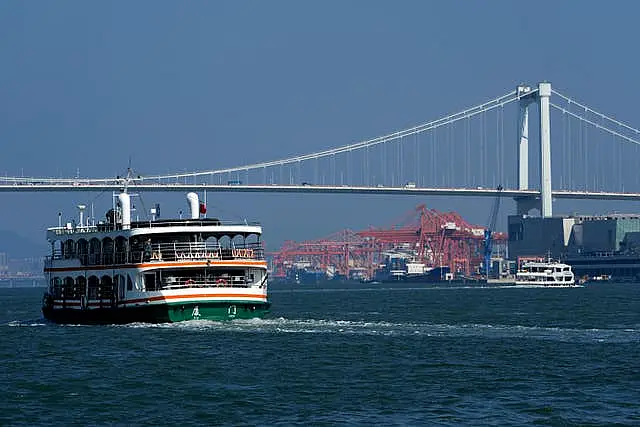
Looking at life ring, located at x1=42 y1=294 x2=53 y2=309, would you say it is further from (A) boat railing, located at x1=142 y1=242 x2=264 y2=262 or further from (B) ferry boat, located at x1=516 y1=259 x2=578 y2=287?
(B) ferry boat, located at x1=516 y1=259 x2=578 y2=287

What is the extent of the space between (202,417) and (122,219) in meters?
31.8

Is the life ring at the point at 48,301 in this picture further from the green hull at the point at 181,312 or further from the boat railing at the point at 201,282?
the boat railing at the point at 201,282

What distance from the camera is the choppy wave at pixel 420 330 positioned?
175 feet

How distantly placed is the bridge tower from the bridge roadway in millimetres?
1779

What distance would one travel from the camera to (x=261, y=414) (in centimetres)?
3269

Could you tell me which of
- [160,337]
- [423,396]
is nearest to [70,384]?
[423,396]

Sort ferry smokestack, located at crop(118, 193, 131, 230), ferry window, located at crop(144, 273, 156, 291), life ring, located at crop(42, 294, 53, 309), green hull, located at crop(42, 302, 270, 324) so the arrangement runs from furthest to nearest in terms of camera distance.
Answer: life ring, located at crop(42, 294, 53, 309), ferry smokestack, located at crop(118, 193, 131, 230), ferry window, located at crop(144, 273, 156, 291), green hull, located at crop(42, 302, 270, 324)

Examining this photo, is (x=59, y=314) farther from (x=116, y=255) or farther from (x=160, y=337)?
(x=160, y=337)

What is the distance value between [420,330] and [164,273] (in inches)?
413

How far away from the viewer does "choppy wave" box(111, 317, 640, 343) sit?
53344mm

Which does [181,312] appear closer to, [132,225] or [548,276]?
[132,225]

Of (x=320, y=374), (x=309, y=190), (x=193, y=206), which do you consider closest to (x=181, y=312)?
(x=193, y=206)

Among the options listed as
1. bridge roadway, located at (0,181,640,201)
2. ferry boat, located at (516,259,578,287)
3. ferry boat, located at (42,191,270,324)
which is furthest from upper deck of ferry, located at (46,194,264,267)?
ferry boat, located at (516,259,578,287)

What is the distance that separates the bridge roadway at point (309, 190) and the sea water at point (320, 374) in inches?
3263
